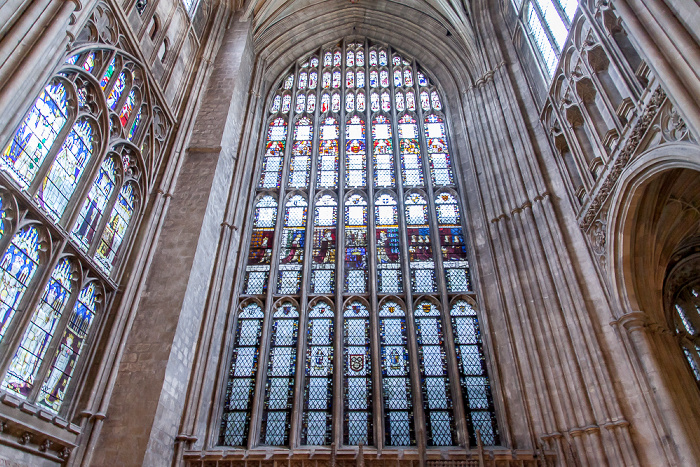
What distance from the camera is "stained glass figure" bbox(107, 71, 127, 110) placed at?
29.6 ft

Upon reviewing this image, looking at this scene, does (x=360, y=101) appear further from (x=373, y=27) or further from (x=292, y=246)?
(x=292, y=246)

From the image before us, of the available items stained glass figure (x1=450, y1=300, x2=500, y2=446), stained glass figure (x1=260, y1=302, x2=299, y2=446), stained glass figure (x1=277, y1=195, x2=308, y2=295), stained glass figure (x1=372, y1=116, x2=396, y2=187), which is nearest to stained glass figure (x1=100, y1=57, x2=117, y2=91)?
stained glass figure (x1=277, y1=195, x2=308, y2=295)

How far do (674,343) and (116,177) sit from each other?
9.76 metres

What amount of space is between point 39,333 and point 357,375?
572 cm

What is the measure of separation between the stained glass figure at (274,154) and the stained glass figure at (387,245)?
9.74ft

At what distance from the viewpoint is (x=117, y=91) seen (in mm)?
9266

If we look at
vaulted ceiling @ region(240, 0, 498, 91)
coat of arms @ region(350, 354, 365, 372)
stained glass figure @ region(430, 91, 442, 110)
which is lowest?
coat of arms @ region(350, 354, 365, 372)

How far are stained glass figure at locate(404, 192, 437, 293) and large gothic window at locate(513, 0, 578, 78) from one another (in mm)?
4370

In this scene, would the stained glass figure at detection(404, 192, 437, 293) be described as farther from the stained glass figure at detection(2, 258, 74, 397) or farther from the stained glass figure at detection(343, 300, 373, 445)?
the stained glass figure at detection(2, 258, 74, 397)

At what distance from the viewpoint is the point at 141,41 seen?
33.1ft

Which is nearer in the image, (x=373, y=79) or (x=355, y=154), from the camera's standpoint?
(x=355, y=154)

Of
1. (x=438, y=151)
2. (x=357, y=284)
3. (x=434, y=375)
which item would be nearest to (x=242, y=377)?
(x=357, y=284)

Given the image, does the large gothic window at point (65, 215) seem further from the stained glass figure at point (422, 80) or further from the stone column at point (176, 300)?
the stained glass figure at point (422, 80)

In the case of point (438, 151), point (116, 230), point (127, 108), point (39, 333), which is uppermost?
point (438, 151)
